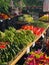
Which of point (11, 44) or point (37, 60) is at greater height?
point (11, 44)

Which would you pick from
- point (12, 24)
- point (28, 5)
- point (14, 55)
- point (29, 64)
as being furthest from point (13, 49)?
point (28, 5)

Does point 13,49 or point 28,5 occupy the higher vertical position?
point 13,49

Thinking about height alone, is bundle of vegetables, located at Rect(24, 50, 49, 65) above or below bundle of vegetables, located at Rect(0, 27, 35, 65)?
below

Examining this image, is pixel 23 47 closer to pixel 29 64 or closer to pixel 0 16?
pixel 29 64

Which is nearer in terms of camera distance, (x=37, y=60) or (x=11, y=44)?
(x=37, y=60)

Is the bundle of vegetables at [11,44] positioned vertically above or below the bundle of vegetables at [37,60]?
above

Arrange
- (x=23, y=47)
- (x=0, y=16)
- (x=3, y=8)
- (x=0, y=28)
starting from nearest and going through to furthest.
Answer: (x=23, y=47), (x=0, y=28), (x=0, y=16), (x=3, y=8)

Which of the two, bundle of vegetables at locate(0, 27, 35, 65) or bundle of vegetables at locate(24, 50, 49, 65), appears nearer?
bundle of vegetables at locate(0, 27, 35, 65)

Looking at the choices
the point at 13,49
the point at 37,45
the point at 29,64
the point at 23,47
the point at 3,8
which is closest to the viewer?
the point at 29,64

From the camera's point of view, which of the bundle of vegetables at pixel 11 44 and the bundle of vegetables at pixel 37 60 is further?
the bundle of vegetables at pixel 37 60

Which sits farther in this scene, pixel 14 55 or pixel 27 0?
pixel 27 0
